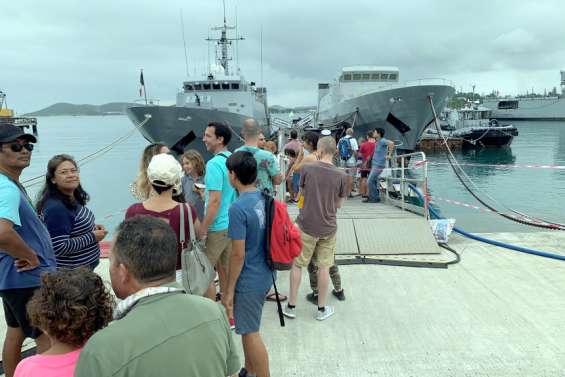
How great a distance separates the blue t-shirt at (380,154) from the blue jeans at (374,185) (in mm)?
139

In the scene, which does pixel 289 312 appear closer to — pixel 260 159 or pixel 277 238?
pixel 277 238

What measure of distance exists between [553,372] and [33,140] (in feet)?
12.0

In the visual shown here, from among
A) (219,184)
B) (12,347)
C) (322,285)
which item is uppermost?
(219,184)

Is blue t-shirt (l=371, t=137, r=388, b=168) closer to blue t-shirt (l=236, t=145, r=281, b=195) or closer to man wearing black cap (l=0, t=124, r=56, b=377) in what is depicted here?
blue t-shirt (l=236, t=145, r=281, b=195)

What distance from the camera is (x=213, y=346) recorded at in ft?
4.27

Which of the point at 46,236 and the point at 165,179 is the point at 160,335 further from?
the point at 46,236

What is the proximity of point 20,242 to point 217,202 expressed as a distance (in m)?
1.36

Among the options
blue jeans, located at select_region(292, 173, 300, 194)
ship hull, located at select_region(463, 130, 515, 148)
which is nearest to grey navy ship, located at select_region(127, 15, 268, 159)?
blue jeans, located at select_region(292, 173, 300, 194)

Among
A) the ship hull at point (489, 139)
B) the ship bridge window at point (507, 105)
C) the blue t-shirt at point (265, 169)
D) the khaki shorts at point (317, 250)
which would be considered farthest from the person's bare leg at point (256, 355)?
the ship bridge window at point (507, 105)

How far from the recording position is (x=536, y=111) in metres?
85.3

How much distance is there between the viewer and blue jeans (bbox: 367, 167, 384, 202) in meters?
8.14

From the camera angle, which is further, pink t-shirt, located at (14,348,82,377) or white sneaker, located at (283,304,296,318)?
white sneaker, located at (283,304,296,318)

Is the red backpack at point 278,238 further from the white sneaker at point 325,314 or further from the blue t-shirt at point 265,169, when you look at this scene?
the white sneaker at point 325,314

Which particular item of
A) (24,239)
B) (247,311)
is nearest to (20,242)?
(24,239)
